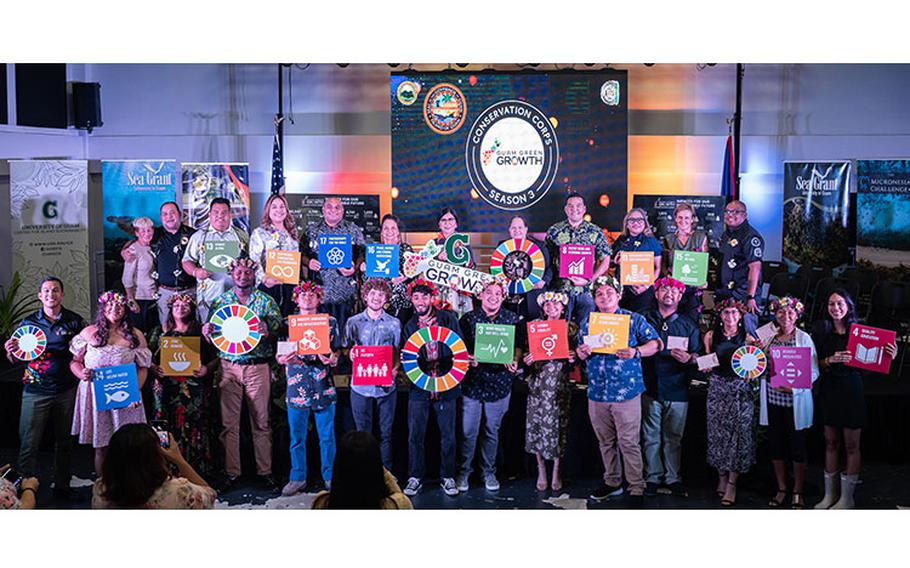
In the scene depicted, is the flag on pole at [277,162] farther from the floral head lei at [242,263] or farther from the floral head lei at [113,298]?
the floral head lei at [113,298]

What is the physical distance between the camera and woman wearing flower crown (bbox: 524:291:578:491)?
248 inches

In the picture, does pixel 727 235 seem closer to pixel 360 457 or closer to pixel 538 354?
pixel 538 354

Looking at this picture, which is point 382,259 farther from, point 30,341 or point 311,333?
point 30,341

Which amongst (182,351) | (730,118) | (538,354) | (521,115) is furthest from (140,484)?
(730,118)

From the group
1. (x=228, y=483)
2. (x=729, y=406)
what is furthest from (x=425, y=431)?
(x=729, y=406)

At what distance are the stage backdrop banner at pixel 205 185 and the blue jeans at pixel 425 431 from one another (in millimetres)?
4162

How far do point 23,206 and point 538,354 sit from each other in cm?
514

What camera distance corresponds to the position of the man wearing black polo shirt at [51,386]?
6105 mm

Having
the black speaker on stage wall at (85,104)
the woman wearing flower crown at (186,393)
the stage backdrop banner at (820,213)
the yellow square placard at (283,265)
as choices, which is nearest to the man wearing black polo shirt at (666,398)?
the yellow square placard at (283,265)

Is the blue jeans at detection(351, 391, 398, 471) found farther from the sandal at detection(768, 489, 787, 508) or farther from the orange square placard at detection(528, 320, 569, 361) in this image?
the sandal at detection(768, 489, 787, 508)

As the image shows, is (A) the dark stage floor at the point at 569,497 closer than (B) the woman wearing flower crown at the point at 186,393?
Yes

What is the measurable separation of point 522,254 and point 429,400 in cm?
134

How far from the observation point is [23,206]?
8.71 metres

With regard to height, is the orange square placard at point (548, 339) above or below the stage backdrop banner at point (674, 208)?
below
